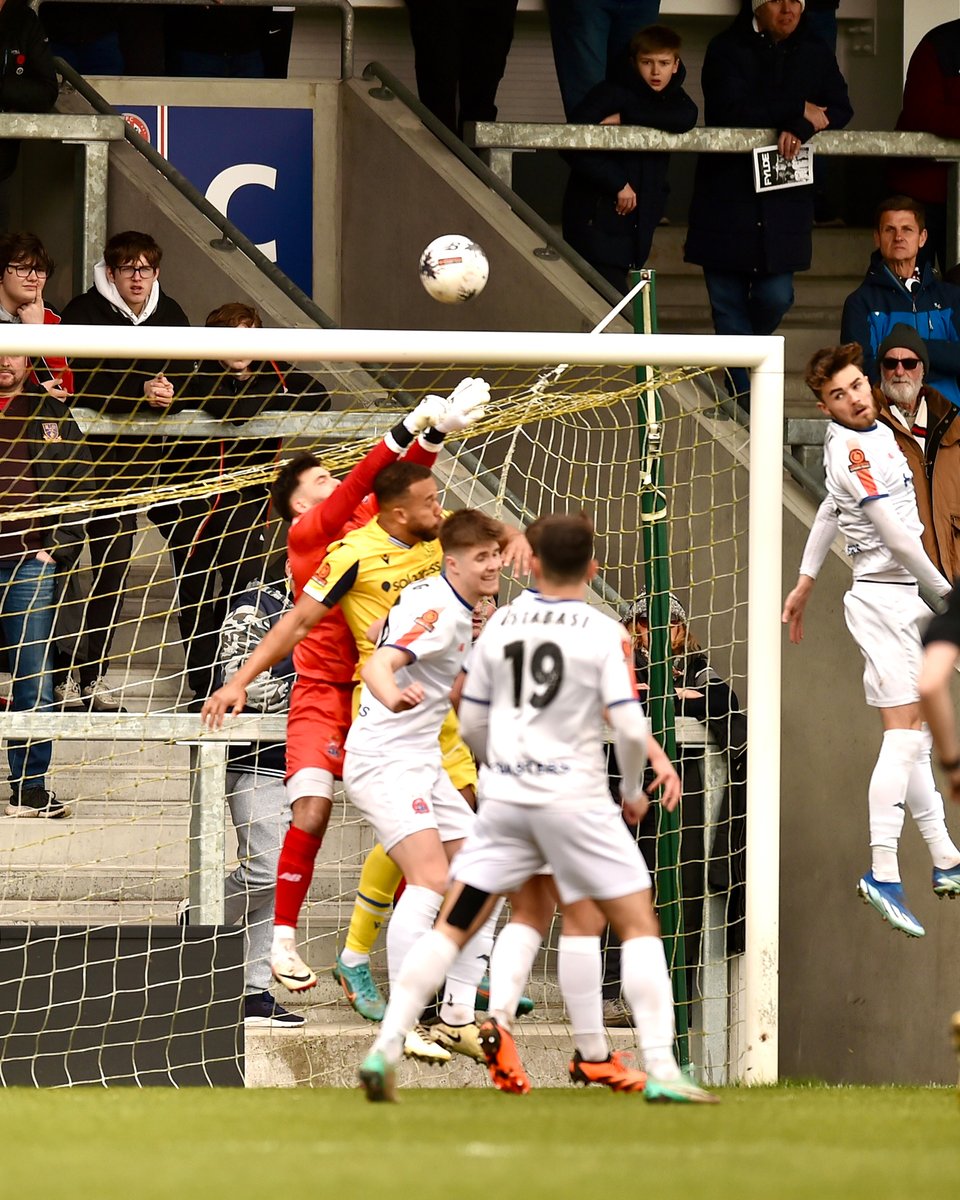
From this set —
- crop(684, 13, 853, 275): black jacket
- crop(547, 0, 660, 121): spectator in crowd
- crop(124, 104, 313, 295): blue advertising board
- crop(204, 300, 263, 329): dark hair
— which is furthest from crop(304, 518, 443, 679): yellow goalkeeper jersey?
crop(124, 104, 313, 295): blue advertising board

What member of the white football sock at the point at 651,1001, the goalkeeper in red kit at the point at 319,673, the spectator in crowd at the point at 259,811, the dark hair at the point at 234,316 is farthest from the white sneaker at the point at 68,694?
the white football sock at the point at 651,1001

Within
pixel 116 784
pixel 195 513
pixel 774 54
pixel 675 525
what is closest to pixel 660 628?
pixel 675 525

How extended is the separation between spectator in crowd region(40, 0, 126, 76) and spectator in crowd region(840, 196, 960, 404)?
4.43m

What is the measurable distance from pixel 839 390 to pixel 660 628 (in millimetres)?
1187

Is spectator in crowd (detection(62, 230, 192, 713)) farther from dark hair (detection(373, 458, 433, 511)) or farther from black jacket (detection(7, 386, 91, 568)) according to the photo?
dark hair (detection(373, 458, 433, 511))

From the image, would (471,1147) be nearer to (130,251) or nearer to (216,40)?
(130,251)

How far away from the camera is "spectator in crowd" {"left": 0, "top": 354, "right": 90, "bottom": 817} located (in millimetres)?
8070

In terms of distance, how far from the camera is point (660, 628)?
7.73m

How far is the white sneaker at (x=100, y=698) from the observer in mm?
8086

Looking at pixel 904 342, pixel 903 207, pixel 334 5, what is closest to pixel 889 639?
pixel 904 342

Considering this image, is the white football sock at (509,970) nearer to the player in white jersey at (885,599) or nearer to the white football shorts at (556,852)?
the white football shorts at (556,852)

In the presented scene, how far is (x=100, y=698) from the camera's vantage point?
8.40 m

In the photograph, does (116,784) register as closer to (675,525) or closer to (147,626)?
(147,626)

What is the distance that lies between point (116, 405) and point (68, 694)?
49.5 inches
